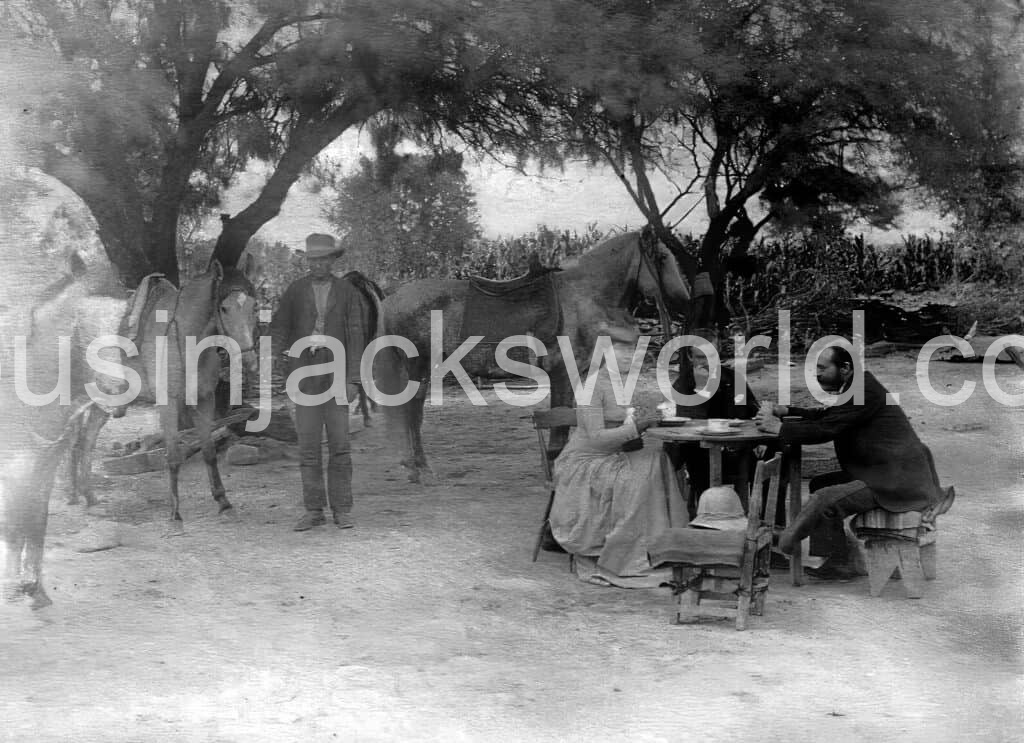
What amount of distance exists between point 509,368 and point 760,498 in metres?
3.22

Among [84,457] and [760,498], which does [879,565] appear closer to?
[760,498]

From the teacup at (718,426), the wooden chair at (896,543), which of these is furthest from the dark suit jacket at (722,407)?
the wooden chair at (896,543)

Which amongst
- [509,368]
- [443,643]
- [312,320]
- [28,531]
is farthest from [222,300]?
[443,643]

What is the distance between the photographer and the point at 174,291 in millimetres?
6477

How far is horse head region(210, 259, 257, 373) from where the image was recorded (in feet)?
21.5

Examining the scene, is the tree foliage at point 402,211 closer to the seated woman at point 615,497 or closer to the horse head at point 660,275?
the horse head at point 660,275

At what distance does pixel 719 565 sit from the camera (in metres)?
4.78

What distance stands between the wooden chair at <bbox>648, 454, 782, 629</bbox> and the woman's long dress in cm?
53

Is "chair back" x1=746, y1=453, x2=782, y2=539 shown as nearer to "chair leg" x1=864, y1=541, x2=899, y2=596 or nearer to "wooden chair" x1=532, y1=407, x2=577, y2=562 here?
"chair leg" x1=864, y1=541, x2=899, y2=596

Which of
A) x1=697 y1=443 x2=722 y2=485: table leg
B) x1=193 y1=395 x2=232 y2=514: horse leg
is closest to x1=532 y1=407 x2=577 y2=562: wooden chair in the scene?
x1=697 y1=443 x2=722 y2=485: table leg

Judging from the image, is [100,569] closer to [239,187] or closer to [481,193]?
[239,187]

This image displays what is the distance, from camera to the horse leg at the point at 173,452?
20.5 ft

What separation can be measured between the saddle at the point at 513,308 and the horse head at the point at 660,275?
2.17ft

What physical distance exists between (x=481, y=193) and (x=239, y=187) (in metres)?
1.55
